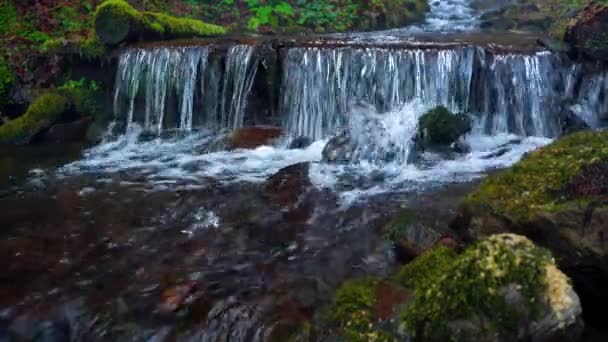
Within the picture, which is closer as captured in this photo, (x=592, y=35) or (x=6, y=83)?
(x=592, y=35)

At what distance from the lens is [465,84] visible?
37.4 feet

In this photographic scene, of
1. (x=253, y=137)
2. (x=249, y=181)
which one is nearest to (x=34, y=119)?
Result: (x=253, y=137)

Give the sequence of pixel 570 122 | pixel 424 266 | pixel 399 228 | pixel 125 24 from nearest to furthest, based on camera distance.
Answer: pixel 424 266 < pixel 399 228 < pixel 570 122 < pixel 125 24

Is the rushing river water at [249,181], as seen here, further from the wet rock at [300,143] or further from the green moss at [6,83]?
the green moss at [6,83]

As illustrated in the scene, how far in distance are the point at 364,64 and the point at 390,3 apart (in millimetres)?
9354

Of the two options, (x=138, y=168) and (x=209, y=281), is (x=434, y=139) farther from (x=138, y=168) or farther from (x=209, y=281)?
(x=209, y=281)

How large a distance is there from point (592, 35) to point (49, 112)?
1111 centimetres

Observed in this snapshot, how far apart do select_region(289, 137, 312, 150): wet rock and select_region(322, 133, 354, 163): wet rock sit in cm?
109

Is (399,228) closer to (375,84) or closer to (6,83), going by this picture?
(375,84)

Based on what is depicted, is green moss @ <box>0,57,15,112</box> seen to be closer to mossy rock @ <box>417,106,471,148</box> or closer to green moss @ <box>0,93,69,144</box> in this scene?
green moss @ <box>0,93,69,144</box>

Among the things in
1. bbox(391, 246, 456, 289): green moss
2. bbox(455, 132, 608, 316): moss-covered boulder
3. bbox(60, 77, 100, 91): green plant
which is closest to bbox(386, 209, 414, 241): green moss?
bbox(455, 132, 608, 316): moss-covered boulder

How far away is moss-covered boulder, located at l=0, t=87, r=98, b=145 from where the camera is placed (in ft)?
38.9

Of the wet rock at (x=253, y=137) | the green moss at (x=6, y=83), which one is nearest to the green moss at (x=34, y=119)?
the green moss at (x=6, y=83)

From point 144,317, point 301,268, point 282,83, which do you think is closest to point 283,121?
point 282,83
